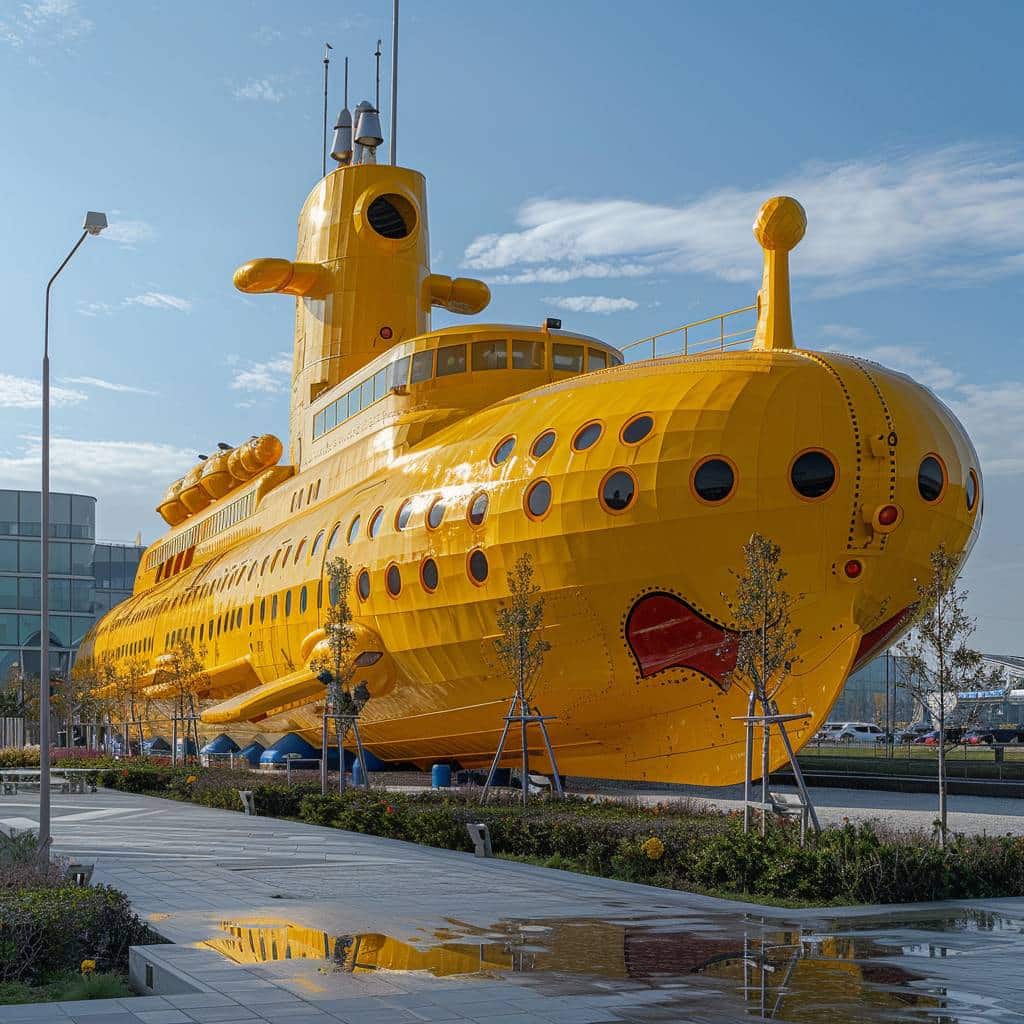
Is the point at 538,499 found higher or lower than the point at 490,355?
lower

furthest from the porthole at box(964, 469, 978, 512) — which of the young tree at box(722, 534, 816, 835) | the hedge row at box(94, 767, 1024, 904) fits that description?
the hedge row at box(94, 767, 1024, 904)

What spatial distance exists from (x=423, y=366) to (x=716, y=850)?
20248 mm

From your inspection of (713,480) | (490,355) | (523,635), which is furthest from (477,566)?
(490,355)

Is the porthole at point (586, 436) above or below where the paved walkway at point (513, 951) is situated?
above

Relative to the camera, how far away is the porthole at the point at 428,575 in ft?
94.8

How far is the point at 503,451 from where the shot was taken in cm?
2809

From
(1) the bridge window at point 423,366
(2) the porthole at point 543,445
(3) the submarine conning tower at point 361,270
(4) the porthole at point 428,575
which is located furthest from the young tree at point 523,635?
(3) the submarine conning tower at point 361,270

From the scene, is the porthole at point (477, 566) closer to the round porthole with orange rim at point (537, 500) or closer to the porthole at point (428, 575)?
the porthole at point (428, 575)

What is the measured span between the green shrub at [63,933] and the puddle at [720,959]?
0.86 metres

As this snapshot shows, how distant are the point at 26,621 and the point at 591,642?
247 feet


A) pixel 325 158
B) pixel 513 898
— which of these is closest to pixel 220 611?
pixel 325 158

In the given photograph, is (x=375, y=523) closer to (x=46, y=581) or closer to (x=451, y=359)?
(x=451, y=359)

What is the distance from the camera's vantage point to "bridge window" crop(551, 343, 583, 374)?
34.7 m

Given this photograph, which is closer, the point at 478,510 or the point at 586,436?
the point at 586,436
